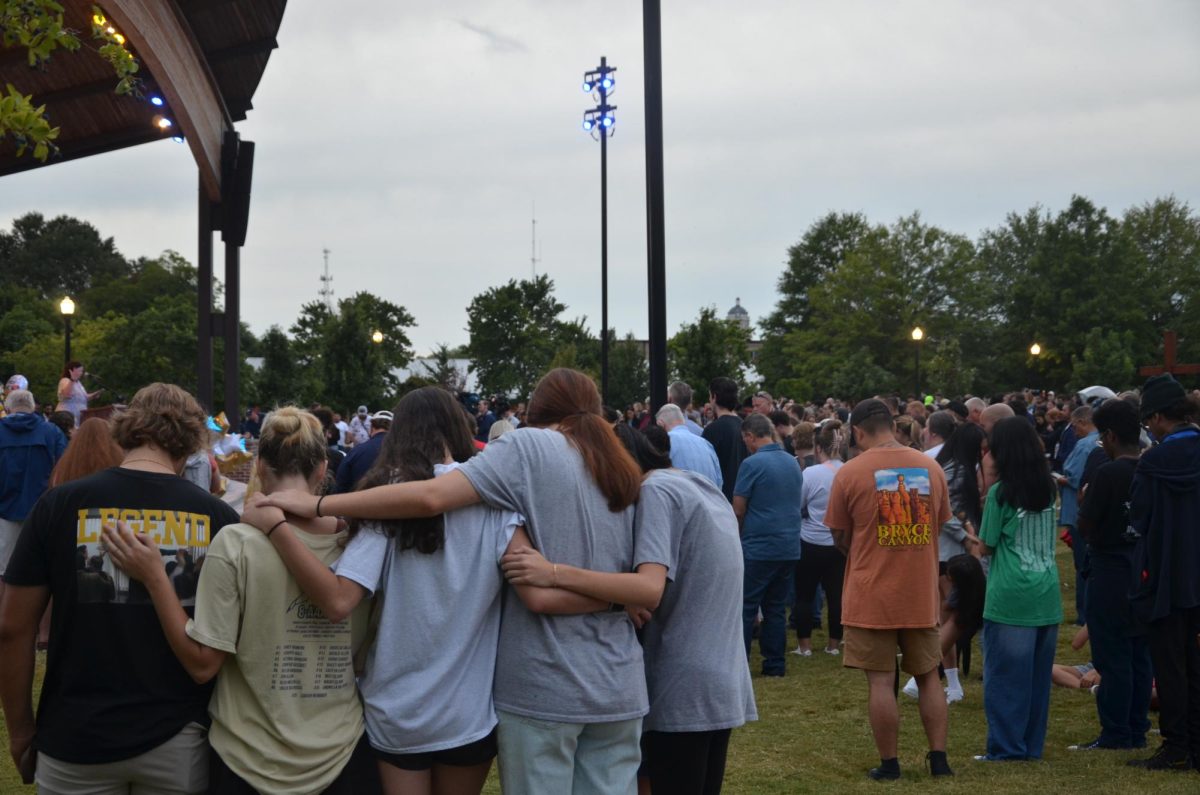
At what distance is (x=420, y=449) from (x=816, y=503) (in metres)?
7.59

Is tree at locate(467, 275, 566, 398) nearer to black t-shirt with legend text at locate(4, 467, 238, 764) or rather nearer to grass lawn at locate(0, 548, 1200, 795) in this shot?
grass lawn at locate(0, 548, 1200, 795)

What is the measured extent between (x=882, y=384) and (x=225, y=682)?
205 ft

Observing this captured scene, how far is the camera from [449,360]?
2360 inches

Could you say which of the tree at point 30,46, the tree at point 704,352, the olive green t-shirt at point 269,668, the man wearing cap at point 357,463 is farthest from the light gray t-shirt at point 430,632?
the tree at point 704,352

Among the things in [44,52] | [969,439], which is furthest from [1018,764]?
[44,52]

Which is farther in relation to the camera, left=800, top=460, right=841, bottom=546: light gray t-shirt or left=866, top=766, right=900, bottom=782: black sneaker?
left=800, top=460, right=841, bottom=546: light gray t-shirt

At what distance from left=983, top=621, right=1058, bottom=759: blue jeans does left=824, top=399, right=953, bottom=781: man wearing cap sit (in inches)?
22.8

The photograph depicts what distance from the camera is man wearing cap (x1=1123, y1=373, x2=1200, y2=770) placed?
6.74m

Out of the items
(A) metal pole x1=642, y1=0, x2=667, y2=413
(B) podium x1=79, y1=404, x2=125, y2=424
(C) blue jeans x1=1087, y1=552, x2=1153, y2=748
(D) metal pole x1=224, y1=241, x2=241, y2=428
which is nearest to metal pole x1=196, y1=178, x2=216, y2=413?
(D) metal pole x1=224, y1=241, x2=241, y2=428

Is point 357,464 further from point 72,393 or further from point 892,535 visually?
point 72,393

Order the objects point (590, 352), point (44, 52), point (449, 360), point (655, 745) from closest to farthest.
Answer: point (655, 745) < point (44, 52) < point (590, 352) < point (449, 360)

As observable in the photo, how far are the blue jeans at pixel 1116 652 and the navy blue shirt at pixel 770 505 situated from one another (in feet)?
9.72

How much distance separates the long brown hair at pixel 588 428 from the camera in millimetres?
3760

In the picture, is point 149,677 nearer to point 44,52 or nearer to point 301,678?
point 301,678
